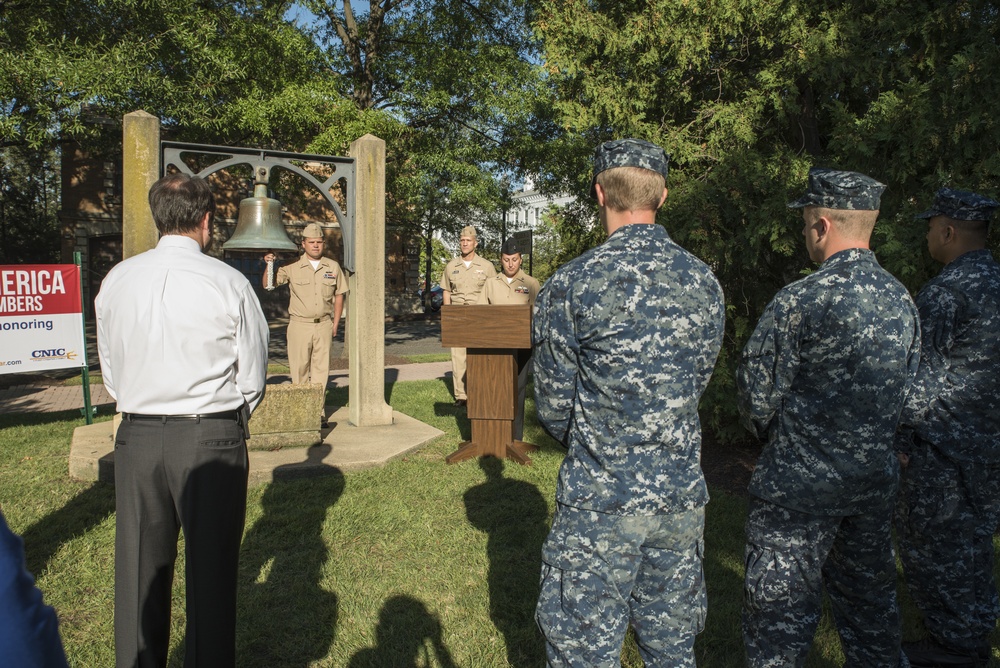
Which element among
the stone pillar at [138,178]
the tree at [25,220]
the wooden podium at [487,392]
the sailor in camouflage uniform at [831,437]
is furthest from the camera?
the tree at [25,220]

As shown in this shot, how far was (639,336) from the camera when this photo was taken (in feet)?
6.64

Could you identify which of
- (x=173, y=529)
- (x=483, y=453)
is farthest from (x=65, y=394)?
(x=173, y=529)

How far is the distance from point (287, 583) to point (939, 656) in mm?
3119

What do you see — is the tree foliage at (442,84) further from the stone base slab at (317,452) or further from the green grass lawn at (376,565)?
the green grass lawn at (376,565)

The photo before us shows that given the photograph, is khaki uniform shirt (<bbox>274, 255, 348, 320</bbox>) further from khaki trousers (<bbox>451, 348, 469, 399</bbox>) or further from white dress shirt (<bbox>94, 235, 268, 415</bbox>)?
white dress shirt (<bbox>94, 235, 268, 415</bbox>)

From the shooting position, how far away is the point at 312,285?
7.61 metres

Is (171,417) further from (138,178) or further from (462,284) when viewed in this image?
(462,284)

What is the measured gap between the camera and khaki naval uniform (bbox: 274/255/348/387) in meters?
7.62

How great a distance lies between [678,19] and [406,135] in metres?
10.5

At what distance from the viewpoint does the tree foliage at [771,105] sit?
15.7 ft

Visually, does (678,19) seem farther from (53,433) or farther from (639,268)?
(53,433)

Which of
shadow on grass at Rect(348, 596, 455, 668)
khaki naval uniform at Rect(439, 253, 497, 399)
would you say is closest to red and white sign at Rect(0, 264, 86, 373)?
khaki naval uniform at Rect(439, 253, 497, 399)

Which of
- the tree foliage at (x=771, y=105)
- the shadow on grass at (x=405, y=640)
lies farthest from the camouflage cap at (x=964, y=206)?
the shadow on grass at (x=405, y=640)

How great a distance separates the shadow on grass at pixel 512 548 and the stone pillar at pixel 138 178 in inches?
128
